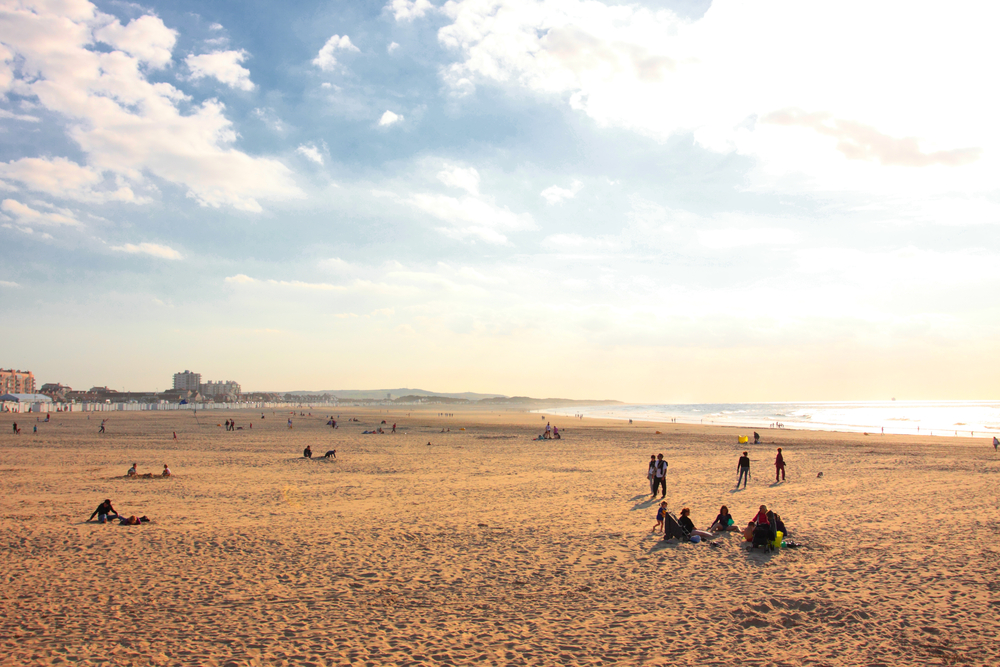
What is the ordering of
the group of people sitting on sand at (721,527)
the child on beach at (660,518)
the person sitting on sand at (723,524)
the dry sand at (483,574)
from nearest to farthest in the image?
1. the dry sand at (483,574)
2. the group of people sitting on sand at (721,527)
3. the person sitting on sand at (723,524)
4. the child on beach at (660,518)

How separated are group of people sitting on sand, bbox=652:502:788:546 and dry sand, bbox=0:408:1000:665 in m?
0.38

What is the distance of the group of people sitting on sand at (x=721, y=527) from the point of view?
39.0 feet

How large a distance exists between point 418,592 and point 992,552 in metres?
12.0

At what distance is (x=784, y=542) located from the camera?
12.1m

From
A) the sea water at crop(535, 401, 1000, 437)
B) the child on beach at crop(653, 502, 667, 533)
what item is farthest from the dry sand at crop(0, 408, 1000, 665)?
the sea water at crop(535, 401, 1000, 437)

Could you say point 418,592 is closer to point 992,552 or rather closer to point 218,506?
point 218,506

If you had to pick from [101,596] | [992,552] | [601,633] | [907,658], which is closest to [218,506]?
[101,596]

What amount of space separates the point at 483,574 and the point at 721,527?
20.6ft

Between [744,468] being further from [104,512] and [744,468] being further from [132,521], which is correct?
[104,512]

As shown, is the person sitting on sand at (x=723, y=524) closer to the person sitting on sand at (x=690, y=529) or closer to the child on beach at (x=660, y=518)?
the person sitting on sand at (x=690, y=529)

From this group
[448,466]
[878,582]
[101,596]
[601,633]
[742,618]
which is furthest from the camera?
[448,466]

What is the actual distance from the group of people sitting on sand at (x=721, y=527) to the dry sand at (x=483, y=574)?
383mm

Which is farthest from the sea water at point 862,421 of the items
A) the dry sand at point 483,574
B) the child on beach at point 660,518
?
the child on beach at point 660,518

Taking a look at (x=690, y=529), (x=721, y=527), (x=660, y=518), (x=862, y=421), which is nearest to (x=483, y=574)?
(x=660, y=518)
